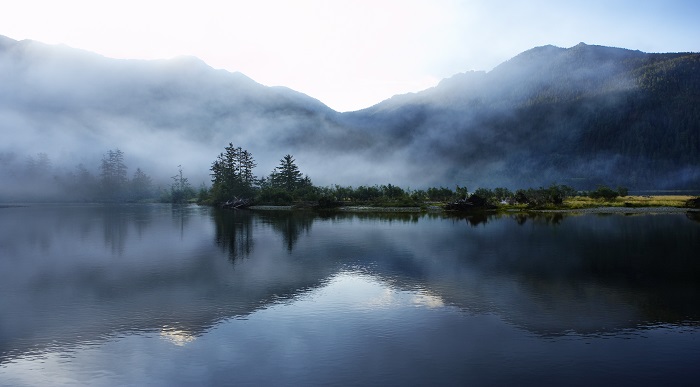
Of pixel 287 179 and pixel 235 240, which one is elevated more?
pixel 287 179

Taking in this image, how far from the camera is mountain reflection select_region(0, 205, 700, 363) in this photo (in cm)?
2333

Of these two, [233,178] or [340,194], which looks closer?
[340,194]

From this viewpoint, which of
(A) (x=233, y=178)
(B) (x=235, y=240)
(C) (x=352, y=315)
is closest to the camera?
(C) (x=352, y=315)

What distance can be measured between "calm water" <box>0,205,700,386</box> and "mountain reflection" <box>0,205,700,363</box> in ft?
0.60

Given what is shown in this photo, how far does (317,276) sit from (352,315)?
10.0 m

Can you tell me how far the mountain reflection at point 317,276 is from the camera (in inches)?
918

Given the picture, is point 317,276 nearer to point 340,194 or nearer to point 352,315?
point 352,315

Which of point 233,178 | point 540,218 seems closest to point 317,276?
point 540,218

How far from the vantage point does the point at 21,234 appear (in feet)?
208

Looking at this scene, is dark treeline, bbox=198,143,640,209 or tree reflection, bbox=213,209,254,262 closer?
tree reflection, bbox=213,209,254,262

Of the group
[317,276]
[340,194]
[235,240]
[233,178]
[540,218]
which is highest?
[233,178]

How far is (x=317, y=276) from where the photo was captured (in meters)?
33.6

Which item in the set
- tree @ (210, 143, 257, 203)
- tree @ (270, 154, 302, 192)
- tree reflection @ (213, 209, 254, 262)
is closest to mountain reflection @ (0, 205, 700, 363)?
tree reflection @ (213, 209, 254, 262)

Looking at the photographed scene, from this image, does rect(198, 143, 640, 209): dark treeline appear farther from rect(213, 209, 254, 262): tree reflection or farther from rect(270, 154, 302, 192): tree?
rect(213, 209, 254, 262): tree reflection
